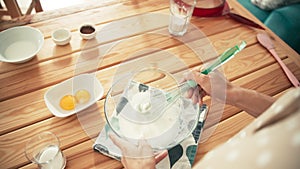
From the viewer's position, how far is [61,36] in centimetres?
88

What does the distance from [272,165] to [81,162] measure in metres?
0.49

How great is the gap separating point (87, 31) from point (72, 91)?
0.26m

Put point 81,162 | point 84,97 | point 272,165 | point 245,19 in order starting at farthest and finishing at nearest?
point 245,19
point 84,97
point 81,162
point 272,165

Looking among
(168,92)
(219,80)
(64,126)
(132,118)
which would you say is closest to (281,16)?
(219,80)

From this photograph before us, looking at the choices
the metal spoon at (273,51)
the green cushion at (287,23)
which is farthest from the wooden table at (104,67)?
A: the green cushion at (287,23)

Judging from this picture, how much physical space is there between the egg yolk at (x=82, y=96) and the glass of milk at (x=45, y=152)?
119 millimetres

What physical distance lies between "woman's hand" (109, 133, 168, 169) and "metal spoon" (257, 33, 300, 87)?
A: 51cm

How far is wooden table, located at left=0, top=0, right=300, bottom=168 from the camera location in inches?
25.6

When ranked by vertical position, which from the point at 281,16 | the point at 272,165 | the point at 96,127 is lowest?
the point at 281,16

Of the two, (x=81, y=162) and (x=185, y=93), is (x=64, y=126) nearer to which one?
(x=81, y=162)

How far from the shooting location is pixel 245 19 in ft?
3.26

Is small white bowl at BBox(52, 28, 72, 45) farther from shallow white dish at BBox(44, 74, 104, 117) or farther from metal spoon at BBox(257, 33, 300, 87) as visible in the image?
metal spoon at BBox(257, 33, 300, 87)

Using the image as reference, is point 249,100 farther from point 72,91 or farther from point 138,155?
point 72,91

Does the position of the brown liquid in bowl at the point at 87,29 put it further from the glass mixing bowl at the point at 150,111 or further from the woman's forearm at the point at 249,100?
the woman's forearm at the point at 249,100
